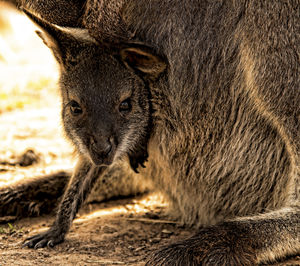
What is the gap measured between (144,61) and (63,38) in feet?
1.56

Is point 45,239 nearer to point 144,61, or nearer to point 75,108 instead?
point 75,108

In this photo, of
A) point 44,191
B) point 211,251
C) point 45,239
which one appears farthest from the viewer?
point 44,191

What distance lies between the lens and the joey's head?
2922 mm

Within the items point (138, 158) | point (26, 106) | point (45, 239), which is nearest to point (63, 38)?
point (138, 158)

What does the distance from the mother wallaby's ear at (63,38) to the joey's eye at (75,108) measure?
0.23 metres

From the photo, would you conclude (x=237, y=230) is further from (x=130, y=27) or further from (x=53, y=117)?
(x=53, y=117)

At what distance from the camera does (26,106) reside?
6.44m

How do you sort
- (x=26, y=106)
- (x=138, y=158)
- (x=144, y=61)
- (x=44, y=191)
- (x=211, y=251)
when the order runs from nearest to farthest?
(x=211, y=251) < (x=144, y=61) < (x=138, y=158) < (x=44, y=191) < (x=26, y=106)

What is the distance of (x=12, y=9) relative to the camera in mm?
3600

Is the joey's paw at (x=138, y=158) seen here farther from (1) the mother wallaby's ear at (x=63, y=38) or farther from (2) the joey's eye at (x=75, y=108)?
(1) the mother wallaby's ear at (x=63, y=38)

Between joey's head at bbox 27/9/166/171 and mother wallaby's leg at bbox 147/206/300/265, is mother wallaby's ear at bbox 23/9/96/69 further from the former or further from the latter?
mother wallaby's leg at bbox 147/206/300/265

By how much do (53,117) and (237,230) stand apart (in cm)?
368

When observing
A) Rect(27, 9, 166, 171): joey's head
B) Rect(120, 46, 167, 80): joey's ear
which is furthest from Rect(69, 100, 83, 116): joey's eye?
Rect(120, 46, 167, 80): joey's ear

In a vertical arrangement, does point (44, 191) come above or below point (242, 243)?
below
